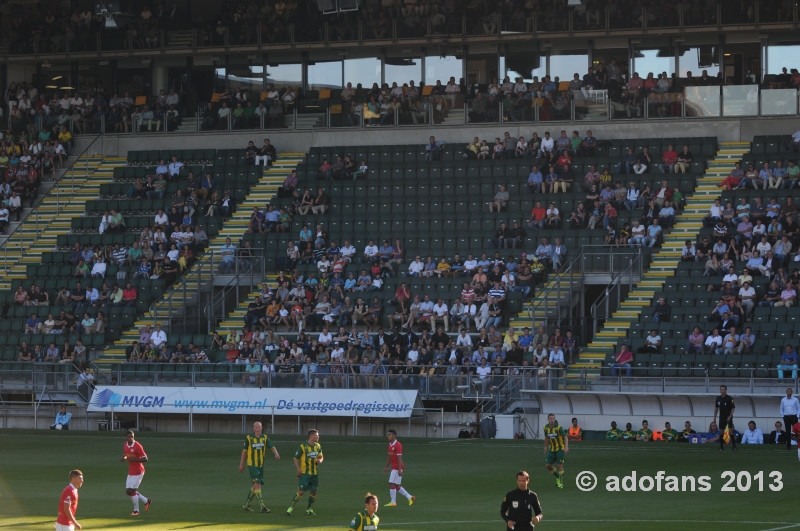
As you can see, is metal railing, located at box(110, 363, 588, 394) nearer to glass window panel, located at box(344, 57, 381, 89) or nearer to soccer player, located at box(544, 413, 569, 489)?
soccer player, located at box(544, 413, 569, 489)

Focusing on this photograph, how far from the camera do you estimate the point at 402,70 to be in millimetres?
50219

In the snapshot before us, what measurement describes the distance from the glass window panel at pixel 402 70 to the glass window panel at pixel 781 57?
12.5 metres

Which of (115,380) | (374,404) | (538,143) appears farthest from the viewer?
(538,143)

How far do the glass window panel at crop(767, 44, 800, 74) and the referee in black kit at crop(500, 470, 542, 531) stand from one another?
3379 centimetres

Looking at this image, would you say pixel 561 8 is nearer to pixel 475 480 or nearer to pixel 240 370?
pixel 240 370

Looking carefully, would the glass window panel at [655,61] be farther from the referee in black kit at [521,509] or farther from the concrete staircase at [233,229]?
the referee in black kit at [521,509]

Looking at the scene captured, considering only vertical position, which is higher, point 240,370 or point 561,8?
point 561,8

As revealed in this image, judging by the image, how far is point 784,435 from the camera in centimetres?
3070

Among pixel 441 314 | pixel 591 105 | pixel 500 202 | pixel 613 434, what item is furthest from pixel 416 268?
pixel 613 434

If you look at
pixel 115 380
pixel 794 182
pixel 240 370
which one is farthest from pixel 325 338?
pixel 794 182

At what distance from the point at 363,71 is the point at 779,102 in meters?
15.7

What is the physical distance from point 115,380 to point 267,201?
11.2 metres

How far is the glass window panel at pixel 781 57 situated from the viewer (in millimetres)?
45656

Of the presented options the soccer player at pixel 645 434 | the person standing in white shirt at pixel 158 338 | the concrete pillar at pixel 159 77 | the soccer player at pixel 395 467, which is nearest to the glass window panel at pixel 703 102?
the soccer player at pixel 645 434
